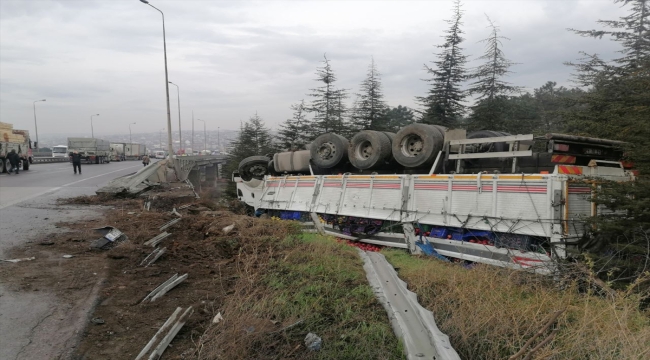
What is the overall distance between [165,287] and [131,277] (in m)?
0.74

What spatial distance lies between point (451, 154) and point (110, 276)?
6071mm

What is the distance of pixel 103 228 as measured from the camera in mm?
6871

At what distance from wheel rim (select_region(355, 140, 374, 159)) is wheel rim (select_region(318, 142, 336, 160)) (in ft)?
2.57

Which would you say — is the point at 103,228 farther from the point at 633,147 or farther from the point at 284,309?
the point at 633,147

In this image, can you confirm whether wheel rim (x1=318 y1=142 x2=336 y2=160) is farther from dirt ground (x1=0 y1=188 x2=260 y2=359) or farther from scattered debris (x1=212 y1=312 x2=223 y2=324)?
scattered debris (x1=212 y1=312 x2=223 y2=324)

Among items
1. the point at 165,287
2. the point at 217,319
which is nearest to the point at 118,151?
the point at 165,287

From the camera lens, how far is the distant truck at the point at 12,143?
21.4 metres

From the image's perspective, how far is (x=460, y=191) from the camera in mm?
7023

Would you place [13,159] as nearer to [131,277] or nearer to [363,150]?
[363,150]

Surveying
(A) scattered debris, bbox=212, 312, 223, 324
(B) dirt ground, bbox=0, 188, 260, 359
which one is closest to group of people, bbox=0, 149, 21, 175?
(B) dirt ground, bbox=0, 188, 260, 359

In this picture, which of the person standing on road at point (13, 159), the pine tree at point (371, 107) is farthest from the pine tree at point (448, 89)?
the person standing on road at point (13, 159)

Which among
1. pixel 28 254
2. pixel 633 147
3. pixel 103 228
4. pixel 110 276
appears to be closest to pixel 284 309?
pixel 110 276

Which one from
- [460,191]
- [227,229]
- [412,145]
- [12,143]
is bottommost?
[227,229]

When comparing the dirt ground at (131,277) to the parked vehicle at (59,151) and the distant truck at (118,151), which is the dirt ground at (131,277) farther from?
the distant truck at (118,151)
